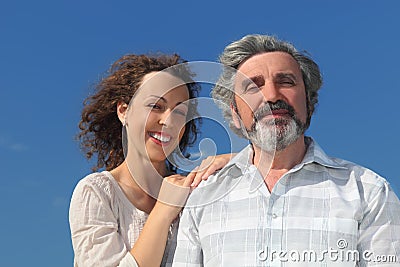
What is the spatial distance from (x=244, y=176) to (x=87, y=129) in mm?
1603

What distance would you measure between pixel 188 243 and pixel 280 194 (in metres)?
0.66

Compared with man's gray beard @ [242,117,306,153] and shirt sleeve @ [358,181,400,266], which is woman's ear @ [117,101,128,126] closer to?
man's gray beard @ [242,117,306,153]

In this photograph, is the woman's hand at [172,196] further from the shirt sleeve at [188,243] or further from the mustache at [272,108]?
the mustache at [272,108]

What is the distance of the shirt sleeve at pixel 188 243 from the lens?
4.21 metres

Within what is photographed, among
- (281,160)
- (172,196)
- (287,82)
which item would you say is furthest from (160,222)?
(287,82)

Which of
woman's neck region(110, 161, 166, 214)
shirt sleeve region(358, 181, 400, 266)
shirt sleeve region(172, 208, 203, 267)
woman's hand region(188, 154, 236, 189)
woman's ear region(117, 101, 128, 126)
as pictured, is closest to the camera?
shirt sleeve region(358, 181, 400, 266)

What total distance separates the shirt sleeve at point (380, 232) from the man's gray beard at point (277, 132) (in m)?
0.64

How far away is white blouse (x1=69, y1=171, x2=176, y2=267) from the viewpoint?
14.4 feet

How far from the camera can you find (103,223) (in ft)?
14.7

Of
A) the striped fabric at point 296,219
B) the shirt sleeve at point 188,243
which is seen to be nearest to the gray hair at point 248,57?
the striped fabric at point 296,219

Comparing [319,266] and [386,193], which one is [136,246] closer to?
[319,266]

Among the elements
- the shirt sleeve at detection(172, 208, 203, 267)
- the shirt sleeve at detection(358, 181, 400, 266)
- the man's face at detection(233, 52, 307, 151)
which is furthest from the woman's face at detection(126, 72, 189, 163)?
the shirt sleeve at detection(358, 181, 400, 266)

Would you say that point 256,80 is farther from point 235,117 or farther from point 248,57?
point 235,117

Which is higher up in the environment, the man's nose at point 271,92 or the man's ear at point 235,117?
the man's nose at point 271,92
